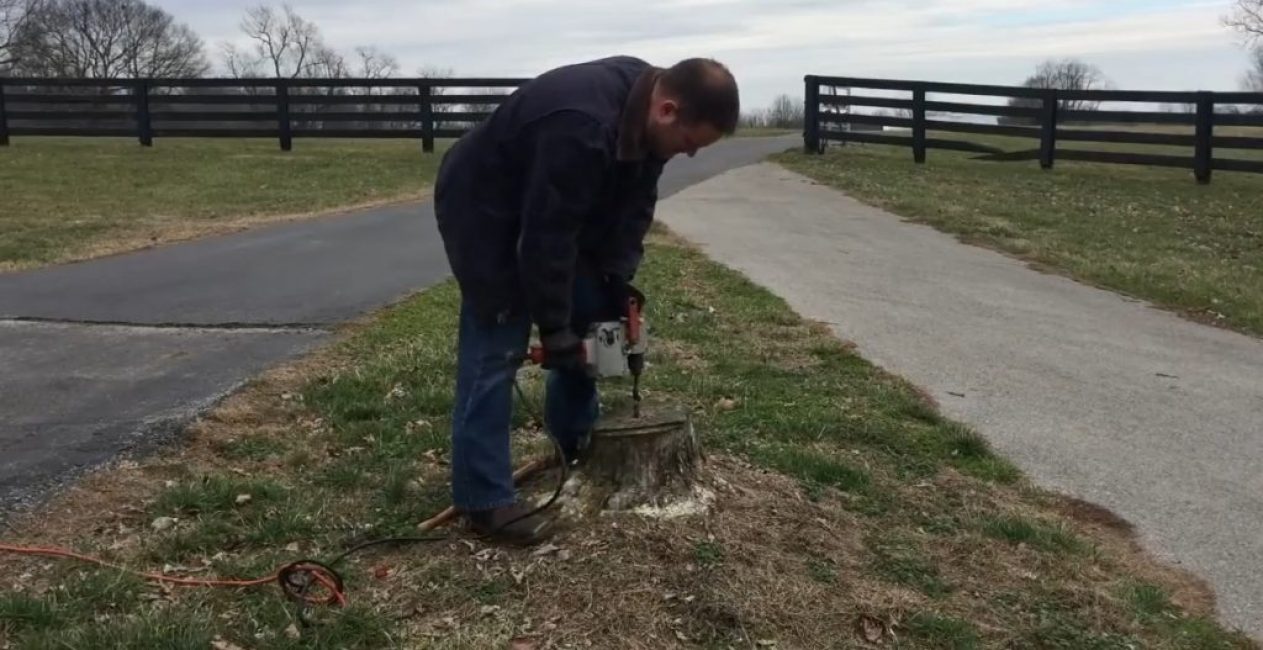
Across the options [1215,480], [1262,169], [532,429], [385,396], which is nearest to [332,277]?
[385,396]

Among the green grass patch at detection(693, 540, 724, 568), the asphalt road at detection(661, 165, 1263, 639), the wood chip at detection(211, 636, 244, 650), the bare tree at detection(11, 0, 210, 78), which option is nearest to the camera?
the wood chip at detection(211, 636, 244, 650)

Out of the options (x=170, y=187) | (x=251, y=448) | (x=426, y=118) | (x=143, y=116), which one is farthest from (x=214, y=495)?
(x=143, y=116)

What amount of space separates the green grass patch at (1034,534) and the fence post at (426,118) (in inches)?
719

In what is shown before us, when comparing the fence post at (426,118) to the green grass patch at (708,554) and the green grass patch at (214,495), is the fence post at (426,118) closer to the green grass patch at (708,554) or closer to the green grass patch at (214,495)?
the green grass patch at (214,495)

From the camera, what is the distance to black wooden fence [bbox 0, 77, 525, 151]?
2091 centimetres

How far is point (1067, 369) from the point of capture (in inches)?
258

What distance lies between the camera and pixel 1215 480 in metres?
4.75

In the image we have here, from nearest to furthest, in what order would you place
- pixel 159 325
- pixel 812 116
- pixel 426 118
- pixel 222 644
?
pixel 222 644 < pixel 159 325 < pixel 812 116 < pixel 426 118

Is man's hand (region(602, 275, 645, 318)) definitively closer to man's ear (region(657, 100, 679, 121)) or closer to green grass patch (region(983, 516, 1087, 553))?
man's ear (region(657, 100, 679, 121))

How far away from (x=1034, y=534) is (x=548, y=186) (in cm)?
212

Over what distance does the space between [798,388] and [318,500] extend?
8.21 ft

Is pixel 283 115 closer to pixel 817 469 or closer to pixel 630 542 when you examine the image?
pixel 817 469

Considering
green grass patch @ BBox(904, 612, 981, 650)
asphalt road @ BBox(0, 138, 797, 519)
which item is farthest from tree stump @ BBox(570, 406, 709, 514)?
asphalt road @ BBox(0, 138, 797, 519)

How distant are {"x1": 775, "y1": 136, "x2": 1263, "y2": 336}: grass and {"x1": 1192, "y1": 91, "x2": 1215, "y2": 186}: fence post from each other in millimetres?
300
